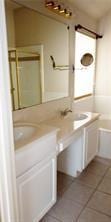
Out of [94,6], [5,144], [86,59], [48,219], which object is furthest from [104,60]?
[5,144]

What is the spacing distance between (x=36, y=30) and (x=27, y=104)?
0.84 metres

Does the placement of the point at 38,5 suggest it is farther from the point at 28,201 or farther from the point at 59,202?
the point at 59,202

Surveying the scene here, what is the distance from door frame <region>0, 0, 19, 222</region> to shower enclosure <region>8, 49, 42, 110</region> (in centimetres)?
89

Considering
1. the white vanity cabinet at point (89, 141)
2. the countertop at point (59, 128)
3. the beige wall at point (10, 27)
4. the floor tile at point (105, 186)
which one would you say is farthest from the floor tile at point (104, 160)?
the beige wall at point (10, 27)

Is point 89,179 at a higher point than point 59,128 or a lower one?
lower

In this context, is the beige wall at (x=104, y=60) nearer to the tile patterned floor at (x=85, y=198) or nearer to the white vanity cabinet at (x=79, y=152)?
the white vanity cabinet at (x=79, y=152)

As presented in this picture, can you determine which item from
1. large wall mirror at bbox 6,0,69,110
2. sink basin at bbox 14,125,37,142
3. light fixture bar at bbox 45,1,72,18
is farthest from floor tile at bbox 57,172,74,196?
light fixture bar at bbox 45,1,72,18

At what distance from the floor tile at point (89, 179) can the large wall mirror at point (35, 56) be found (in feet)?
3.65

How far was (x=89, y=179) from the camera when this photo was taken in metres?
2.26

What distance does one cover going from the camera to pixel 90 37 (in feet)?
9.96

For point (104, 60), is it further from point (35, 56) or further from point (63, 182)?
point (63, 182)

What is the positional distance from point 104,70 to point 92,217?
2.47m

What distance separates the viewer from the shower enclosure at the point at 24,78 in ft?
5.60

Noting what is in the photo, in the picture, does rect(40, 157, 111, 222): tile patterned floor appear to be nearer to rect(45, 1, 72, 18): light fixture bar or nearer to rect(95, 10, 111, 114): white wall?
rect(95, 10, 111, 114): white wall
